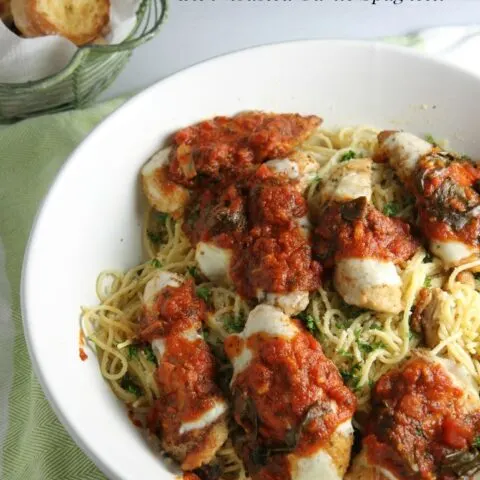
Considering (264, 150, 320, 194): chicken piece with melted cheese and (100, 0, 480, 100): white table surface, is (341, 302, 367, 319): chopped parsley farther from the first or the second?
(100, 0, 480, 100): white table surface

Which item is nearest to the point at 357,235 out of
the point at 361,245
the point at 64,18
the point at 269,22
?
the point at 361,245

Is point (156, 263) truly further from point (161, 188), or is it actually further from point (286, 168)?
point (286, 168)

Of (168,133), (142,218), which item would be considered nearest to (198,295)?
(142,218)

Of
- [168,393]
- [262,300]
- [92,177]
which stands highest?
[92,177]

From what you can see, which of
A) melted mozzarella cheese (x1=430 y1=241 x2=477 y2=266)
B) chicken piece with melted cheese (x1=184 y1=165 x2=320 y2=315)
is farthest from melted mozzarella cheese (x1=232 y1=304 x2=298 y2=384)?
melted mozzarella cheese (x1=430 y1=241 x2=477 y2=266)

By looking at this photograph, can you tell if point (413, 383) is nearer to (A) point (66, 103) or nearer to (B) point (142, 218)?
(B) point (142, 218)

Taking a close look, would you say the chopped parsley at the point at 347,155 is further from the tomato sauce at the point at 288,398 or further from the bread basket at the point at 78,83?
the bread basket at the point at 78,83

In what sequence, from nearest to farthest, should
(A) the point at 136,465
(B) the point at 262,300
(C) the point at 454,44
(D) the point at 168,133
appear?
(A) the point at 136,465 → (B) the point at 262,300 → (D) the point at 168,133 → (C) the point at 454,44
